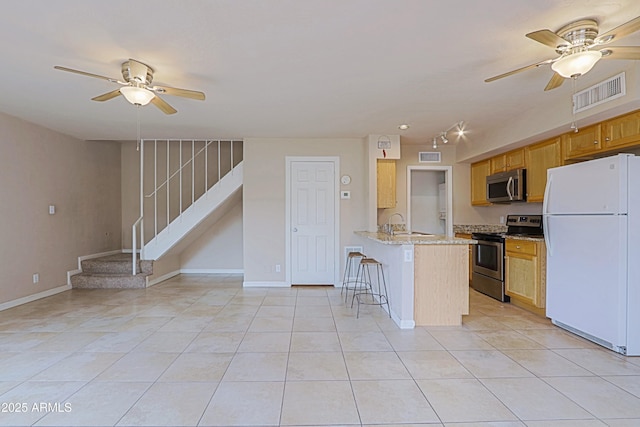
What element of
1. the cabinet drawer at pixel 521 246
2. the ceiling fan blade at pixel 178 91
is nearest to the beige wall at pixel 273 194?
the cabinet drawer at pixel 521 246

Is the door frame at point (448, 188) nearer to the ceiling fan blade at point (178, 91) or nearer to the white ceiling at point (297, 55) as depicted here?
the white ceiling at point (297, 55)

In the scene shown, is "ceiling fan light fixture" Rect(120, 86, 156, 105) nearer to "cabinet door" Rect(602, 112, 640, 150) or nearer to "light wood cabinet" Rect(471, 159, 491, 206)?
"cabinet door" Rect(602, 112, 640, 150)

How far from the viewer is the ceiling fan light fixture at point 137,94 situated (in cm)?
280

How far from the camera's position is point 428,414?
78.7 inches

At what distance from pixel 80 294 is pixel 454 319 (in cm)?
530

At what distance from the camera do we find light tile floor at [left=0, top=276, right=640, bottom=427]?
2.00 meters

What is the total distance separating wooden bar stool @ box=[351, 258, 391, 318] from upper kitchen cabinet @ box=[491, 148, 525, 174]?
2496mm

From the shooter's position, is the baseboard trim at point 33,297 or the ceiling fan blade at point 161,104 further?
the baseboard trim at point 33,297

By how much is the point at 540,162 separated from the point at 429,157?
192 cm

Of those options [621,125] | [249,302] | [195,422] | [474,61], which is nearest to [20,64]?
[195,422]

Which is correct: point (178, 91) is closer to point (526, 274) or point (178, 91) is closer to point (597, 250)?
point (597, 250)

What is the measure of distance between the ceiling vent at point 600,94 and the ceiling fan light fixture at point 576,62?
3.05 feet

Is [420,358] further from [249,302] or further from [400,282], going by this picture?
[249,302]

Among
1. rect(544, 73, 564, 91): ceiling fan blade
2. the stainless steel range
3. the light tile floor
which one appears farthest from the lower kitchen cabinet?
rect(544, 73, 564, 91): ceiling fan blade
